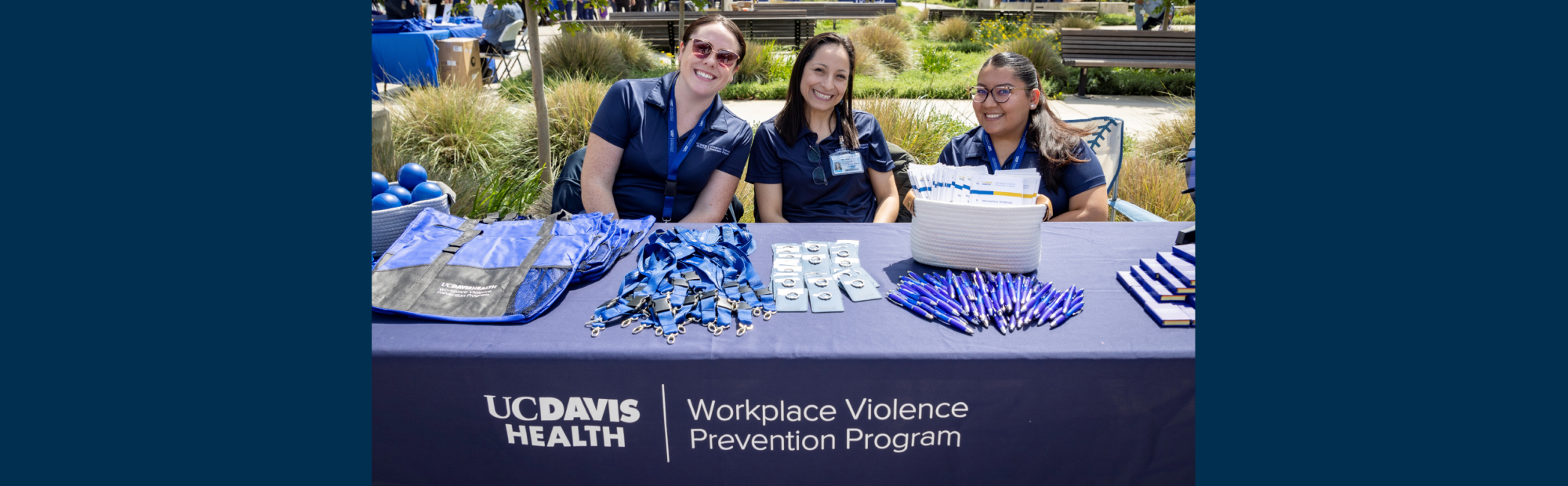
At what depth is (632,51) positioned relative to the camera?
10.6 meters

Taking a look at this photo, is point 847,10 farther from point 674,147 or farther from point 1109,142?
point 674,147

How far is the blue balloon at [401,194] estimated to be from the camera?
2.17 m

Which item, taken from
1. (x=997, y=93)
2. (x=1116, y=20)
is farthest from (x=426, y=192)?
(x=1116, y=20)

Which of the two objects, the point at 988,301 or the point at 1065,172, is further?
the point at 1065,172

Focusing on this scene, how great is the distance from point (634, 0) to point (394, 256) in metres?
21.8

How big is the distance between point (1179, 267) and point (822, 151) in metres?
1.48

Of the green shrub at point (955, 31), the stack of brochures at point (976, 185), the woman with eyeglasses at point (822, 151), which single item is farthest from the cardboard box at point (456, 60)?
the green shrub at point (955, 31)

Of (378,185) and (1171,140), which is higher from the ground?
(1171,140)

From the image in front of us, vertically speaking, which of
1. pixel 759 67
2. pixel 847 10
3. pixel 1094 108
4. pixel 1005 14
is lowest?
pixel 1094 108

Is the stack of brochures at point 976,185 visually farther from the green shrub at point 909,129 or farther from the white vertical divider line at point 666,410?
the green shrub at point 909,129

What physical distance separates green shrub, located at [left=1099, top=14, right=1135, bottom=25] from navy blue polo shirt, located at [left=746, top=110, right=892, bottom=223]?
20976mm

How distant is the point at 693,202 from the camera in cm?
304

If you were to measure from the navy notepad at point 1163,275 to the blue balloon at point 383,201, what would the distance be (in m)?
1.90

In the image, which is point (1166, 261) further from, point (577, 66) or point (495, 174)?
point (577, 66)
